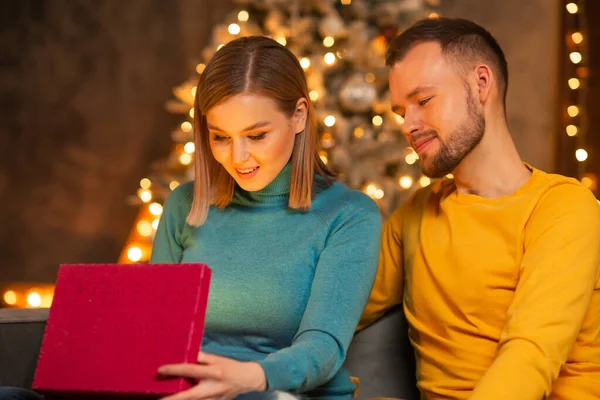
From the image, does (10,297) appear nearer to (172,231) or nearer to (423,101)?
(172,231)

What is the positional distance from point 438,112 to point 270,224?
41cm

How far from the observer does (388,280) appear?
1.79 meters

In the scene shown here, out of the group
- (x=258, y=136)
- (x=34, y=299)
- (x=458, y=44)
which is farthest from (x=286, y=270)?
(x=34, y=299)

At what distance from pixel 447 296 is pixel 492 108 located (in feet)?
1.34

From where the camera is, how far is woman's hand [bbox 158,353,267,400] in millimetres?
1140

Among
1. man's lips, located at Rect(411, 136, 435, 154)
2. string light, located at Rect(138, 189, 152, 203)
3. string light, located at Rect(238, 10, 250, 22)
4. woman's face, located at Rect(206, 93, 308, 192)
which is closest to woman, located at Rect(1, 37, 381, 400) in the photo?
woman's face, located at Rect(206, 93, 308, 192)

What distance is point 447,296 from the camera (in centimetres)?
164

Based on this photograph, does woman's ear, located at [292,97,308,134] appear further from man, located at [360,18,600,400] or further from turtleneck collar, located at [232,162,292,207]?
man, located at [360,18,600,400]

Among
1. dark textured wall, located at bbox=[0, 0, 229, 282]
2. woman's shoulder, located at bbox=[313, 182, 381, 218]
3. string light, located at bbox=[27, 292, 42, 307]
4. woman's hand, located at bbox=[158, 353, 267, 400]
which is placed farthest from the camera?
dark textured wall, located at bbox=[0, 0, 229, 282]

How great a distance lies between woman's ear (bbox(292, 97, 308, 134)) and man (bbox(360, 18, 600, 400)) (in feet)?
0.65

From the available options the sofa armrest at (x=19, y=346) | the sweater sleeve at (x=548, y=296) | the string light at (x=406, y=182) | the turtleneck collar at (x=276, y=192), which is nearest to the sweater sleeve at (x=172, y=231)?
the turtleneck collar at (x=276, y=192)

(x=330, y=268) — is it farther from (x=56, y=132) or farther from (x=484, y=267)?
(x=56, y=132)

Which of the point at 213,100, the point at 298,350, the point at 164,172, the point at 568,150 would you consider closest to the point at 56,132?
the point at 164,172

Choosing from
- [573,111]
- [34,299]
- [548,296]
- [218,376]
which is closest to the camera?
[218,376]
